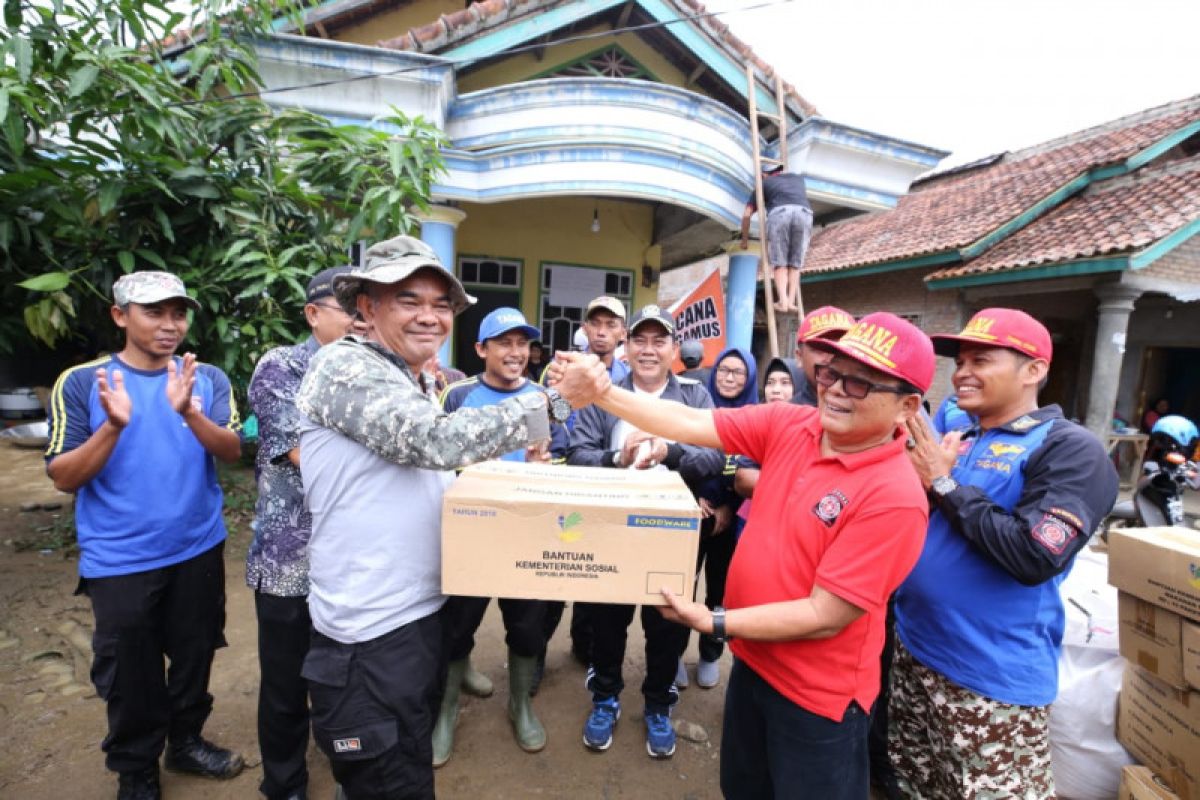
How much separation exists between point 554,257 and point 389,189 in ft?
16.7

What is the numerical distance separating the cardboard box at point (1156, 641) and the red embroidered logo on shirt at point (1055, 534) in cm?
77

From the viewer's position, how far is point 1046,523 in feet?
5.51

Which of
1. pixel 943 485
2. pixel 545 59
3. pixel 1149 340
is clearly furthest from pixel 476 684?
pixel 1149 340

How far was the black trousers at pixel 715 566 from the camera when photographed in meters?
3.20

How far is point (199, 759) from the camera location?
7.93ft

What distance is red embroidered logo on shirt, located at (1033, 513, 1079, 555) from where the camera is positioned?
5.46 feet

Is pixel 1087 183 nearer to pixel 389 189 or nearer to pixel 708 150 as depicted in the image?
pixel 708 150

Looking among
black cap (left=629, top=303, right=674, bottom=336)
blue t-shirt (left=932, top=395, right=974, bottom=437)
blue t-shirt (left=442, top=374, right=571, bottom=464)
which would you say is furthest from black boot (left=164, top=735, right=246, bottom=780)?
blue t-shirt (left=932, top=395, right=974, bottom=437)

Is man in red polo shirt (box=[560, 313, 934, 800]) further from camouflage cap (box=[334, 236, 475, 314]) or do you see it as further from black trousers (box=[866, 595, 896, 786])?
black trousers (box=[866, 595, 896, 786])

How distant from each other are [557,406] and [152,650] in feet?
6.40

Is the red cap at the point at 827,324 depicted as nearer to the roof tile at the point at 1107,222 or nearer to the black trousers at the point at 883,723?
the black trousers at the point at 883,723

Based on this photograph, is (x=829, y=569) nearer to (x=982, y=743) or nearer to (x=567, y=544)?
(x=567, y=544)

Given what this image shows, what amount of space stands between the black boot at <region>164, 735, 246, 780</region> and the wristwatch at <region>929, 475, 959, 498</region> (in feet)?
10.0

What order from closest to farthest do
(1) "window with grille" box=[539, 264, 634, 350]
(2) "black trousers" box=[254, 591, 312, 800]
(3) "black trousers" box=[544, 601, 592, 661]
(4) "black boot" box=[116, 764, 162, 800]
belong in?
(2) "black trousers" box=[254, 591, 312, 800], (4) "black boot" box=[116, 764, 162, 800], (3) "black trousers" box=[544, 601, 592, 661], (1) "window with grille" box=[539, 264, 634, 350]
